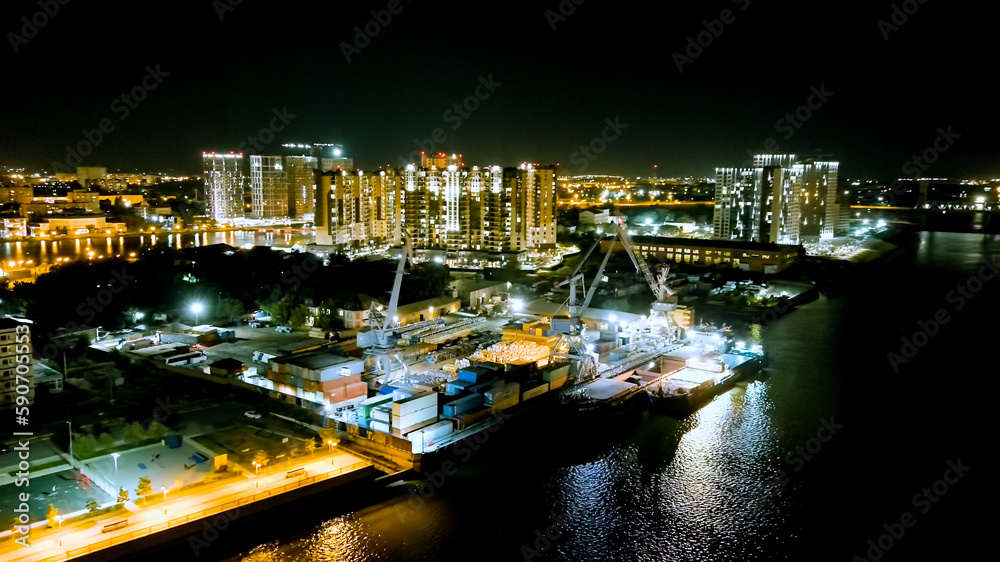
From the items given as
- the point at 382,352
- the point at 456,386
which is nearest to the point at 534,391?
the point at 456,386

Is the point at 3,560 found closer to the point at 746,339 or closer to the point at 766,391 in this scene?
the point at 766,391

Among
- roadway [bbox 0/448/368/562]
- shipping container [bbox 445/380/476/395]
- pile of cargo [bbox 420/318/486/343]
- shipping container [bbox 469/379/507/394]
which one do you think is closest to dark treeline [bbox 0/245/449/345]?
pile of cargo [bbox 420/318/486/343]

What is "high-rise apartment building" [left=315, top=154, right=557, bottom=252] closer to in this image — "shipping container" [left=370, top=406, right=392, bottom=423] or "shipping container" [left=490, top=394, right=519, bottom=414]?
"shipping container" [left=490, top=394, right=519, bottom=414]

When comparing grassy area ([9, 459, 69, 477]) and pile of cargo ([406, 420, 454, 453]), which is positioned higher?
grassy area ([9, 459, 69, 477])

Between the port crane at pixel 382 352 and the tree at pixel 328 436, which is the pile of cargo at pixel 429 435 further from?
the port crane at pixel 382 352

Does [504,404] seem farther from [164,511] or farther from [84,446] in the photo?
[84,446]

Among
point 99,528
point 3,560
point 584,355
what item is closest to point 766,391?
point 584,355

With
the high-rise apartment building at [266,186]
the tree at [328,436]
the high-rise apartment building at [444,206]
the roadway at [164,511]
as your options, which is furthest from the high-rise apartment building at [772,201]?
the roadway at [164,511]
